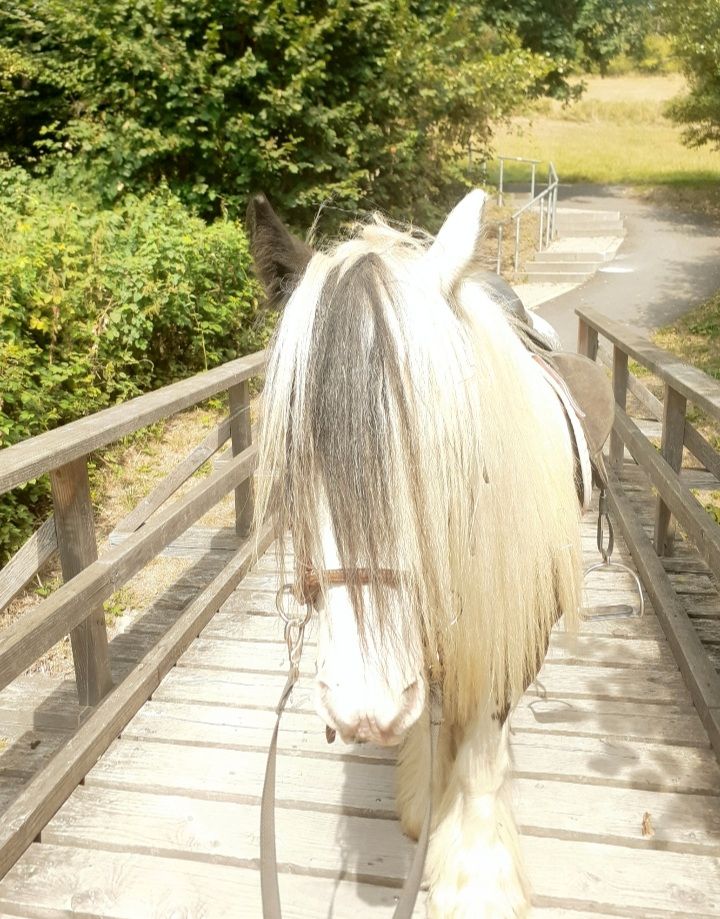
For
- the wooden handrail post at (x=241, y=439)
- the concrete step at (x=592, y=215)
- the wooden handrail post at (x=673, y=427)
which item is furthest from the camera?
the concrete step at (x=592, y=215)

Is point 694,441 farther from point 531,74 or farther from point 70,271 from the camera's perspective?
point 531,74

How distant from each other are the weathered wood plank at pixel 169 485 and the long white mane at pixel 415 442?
1.68 meters

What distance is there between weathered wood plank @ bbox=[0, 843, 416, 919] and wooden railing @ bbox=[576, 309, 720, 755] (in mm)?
1266

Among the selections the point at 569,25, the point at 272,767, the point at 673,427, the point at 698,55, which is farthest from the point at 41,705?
the point at 569,25

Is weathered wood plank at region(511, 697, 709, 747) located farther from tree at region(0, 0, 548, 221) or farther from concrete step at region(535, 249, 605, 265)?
concrete step at region(535, 249, 605, 265)

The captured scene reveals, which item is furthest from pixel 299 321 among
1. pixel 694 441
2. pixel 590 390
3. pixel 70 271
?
pixel 70 271

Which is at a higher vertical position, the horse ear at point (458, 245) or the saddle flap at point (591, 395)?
the horse ear at point (458, 245)

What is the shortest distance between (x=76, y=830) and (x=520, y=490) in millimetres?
1620

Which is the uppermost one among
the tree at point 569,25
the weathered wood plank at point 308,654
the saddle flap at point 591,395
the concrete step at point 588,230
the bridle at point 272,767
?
the tree at point 569,25

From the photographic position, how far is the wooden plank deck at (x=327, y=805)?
2.05 meters

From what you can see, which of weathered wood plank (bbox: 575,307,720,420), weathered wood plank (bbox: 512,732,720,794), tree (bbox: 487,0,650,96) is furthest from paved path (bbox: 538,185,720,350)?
weathered wood plank (bbox: 512,732,720,794)

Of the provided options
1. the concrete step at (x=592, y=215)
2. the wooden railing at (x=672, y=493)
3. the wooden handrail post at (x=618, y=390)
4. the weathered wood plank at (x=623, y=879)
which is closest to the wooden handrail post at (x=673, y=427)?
the wooden railing at (x=672, y=493)

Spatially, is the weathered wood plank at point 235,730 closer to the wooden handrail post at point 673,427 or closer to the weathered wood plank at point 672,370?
the weathered wood plank at point 672,370

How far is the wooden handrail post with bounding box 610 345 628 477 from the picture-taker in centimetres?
507
